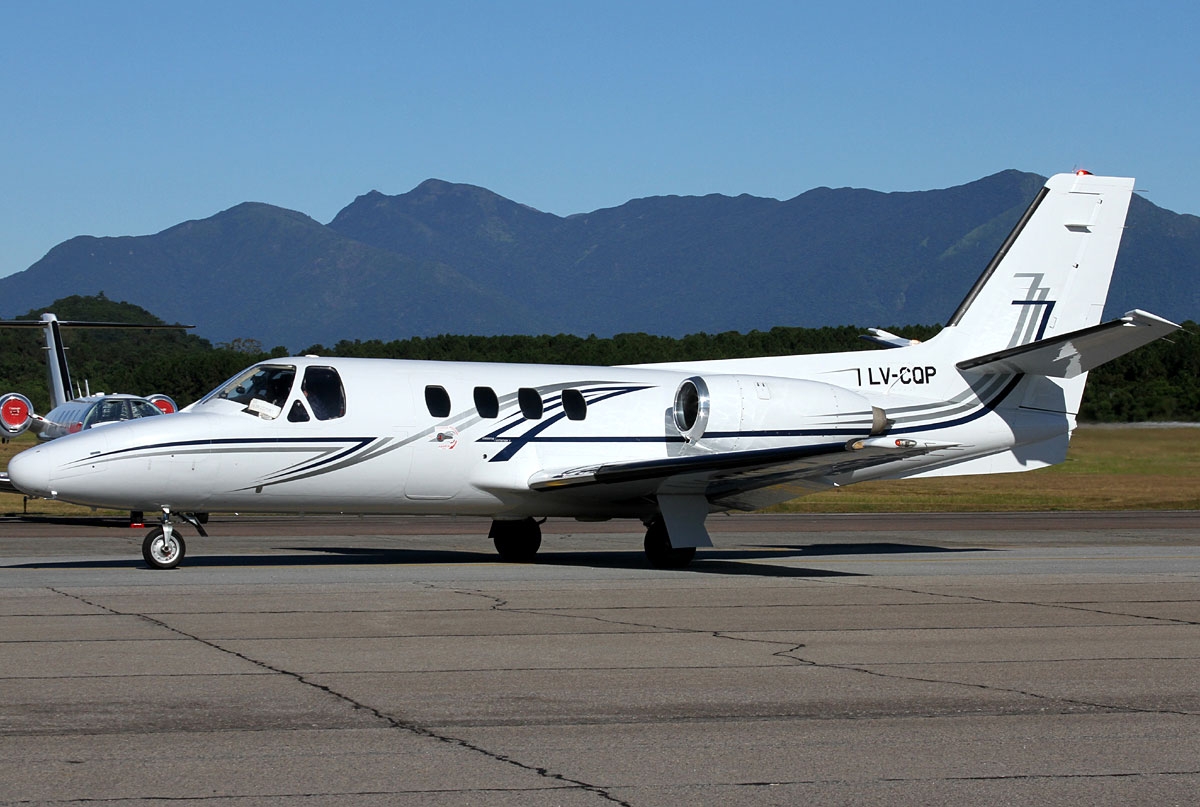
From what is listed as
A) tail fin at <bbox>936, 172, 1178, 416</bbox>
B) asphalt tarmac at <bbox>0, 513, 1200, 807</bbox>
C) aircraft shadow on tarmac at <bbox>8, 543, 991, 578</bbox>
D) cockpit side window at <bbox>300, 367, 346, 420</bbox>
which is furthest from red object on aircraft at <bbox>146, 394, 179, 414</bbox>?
tail fin at <bbox>936, 172, 1178, 416</bbox>

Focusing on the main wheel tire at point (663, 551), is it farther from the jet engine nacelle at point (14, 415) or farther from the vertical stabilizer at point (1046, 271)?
the jet engine nacelle at point (14, 415)

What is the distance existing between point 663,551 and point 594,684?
9.29 metres

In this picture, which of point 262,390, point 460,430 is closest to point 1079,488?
point 460,430

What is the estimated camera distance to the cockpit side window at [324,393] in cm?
1798

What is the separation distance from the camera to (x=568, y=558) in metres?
21.0

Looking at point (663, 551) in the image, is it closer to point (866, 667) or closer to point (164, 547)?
point (164, 547)

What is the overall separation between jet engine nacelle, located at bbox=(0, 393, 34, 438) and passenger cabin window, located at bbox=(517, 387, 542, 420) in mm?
20871

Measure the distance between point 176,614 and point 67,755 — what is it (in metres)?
5.80

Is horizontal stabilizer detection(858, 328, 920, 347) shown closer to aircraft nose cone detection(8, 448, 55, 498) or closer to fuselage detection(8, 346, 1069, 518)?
fuselage detection(8, 346, 1069, 518)

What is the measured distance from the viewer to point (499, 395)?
19203 mm

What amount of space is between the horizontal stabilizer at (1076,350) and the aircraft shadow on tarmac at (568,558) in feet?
10.6

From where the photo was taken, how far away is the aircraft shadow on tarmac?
1880 centimetres

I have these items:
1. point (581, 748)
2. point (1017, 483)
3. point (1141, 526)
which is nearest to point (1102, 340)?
point (1141, 526)

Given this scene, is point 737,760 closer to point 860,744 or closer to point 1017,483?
point 860,744
